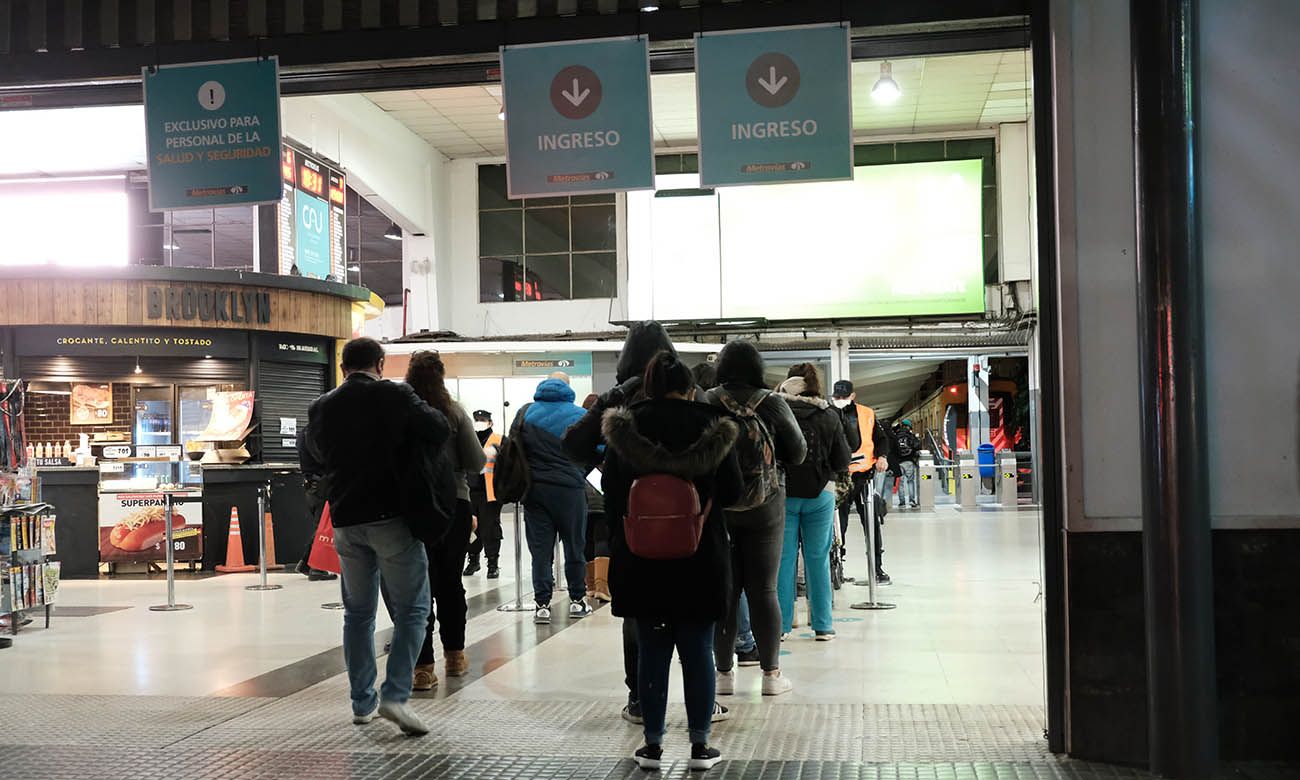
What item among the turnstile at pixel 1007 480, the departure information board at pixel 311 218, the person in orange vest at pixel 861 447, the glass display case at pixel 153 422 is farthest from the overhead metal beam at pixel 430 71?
the turnstile at pixel 1007 480

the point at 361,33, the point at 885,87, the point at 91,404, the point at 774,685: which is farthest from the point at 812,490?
the point at 885,87

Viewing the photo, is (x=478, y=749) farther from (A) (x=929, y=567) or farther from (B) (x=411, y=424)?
(A) (x=929, y=567)

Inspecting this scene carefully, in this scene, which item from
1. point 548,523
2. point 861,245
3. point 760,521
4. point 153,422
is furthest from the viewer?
point 861,245

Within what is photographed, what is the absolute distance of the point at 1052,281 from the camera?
15.3 feet

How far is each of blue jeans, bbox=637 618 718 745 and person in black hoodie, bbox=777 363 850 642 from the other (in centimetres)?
230

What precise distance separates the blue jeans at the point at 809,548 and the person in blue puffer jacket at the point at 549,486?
5.51ft

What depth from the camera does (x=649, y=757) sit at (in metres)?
4.53

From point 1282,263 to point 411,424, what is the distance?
323 centimetres

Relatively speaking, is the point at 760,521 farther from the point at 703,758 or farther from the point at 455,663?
the point at 455,663

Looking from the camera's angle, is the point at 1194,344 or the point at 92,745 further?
the point at 92,745

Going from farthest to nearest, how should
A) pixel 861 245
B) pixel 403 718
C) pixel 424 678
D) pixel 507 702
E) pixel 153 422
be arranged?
pixel 861 245 → pixel 153 422 → pixel 424 678 → pixel 507 702 → pixel 403 718

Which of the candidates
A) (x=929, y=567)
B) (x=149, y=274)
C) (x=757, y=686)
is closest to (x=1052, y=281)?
(x=757, y=686)

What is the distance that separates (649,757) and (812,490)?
2.63 m

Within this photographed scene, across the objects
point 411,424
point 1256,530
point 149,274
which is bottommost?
point 1256,530
